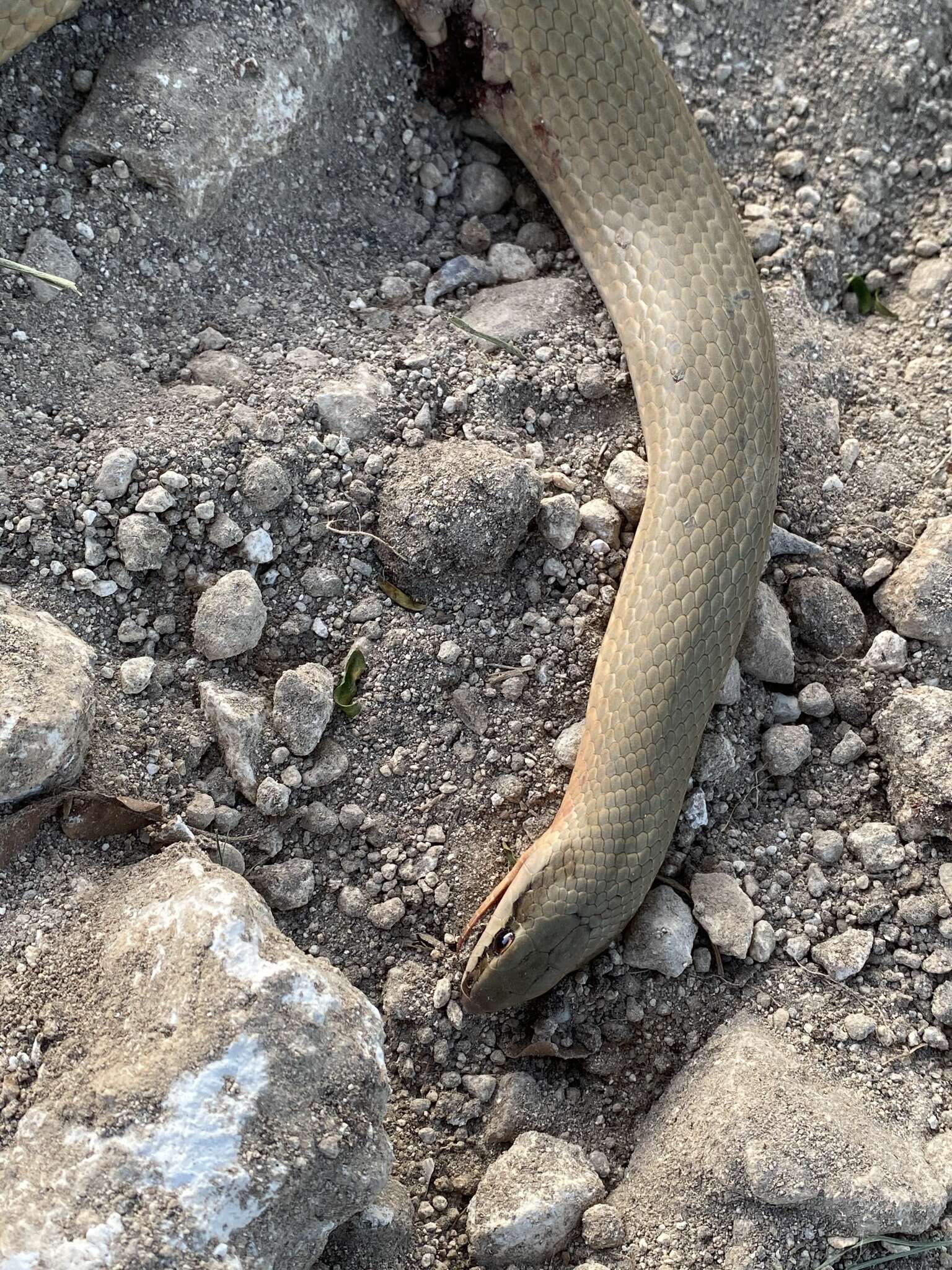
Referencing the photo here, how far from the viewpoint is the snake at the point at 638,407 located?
2623mm

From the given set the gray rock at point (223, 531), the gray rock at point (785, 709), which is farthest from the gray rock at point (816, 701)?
the gray rock at point (223, 531)

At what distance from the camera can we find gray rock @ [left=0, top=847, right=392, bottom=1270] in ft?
6.51

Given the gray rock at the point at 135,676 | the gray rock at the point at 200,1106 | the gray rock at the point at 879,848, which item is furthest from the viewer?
the gray rock at the point at 879,848

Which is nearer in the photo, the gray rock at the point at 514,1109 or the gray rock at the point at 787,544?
the gray rock at the point at 514,1109

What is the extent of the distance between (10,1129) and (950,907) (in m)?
2.15

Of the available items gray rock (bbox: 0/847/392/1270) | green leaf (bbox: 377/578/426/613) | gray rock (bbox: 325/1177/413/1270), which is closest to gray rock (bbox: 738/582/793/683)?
green leaf (bbox: 377/578/426/613)

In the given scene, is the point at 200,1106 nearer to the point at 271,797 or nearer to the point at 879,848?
the point at 271,797

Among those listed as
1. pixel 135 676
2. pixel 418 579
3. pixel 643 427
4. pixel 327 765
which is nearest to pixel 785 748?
pixel 643 427

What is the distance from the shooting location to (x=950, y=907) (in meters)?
2.71

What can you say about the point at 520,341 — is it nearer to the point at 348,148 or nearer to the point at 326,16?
the point at 348,148

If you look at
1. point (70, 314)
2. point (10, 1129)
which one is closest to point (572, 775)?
point (10, 1129)

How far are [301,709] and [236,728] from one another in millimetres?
155

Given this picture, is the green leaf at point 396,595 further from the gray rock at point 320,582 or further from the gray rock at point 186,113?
the gray rock at point 186,113

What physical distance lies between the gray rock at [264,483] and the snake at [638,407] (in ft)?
2.92
